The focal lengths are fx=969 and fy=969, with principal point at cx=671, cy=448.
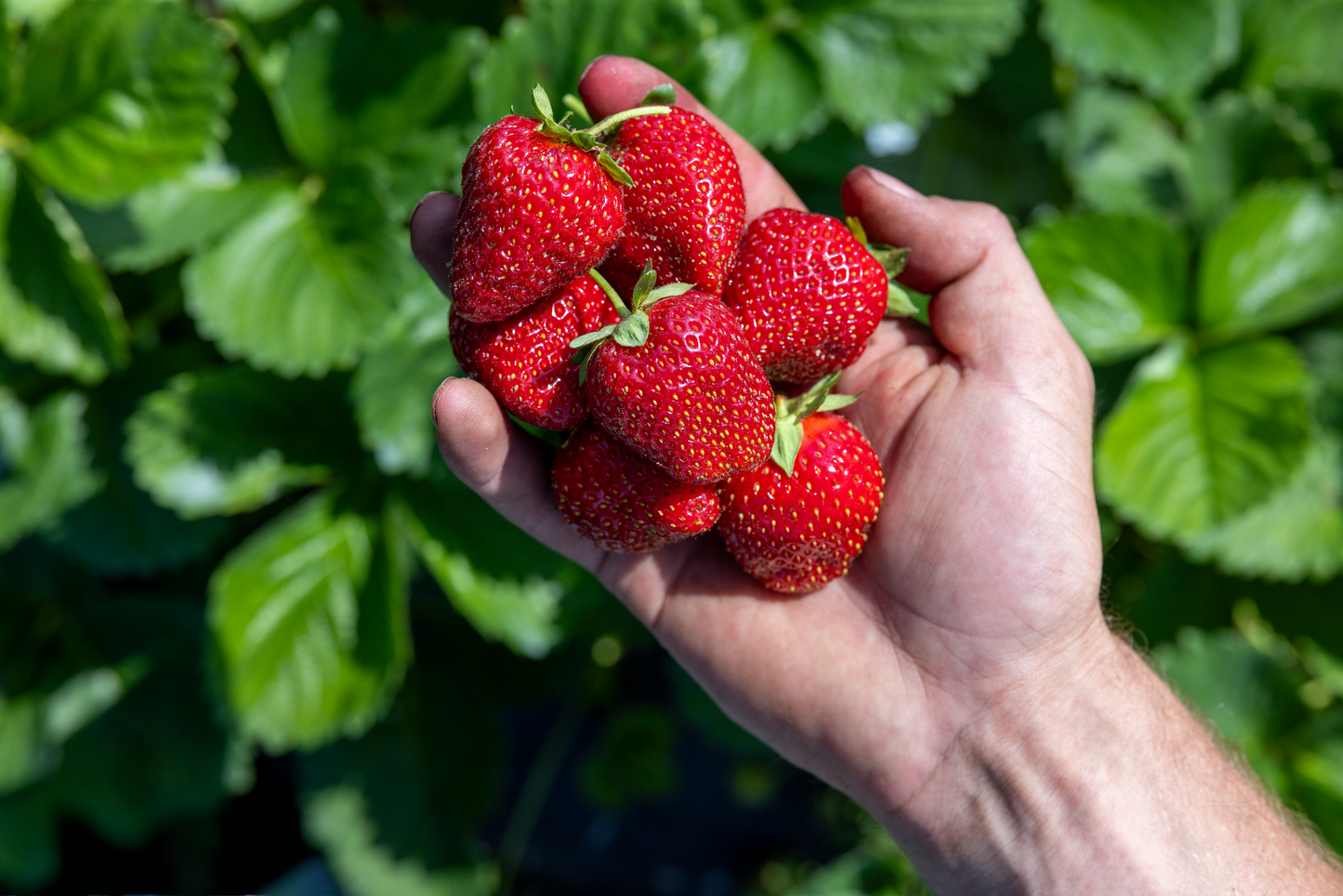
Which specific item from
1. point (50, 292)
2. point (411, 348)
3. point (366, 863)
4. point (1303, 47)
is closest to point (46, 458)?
point (50, 292)

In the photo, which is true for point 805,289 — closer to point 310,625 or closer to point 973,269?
point 973,269

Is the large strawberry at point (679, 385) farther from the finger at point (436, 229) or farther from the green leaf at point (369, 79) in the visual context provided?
the green leaf at point (369, 79)

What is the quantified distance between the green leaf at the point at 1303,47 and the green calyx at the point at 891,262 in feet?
3.84

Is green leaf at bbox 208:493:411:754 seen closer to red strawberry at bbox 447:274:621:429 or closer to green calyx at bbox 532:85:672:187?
red strawberry at bbox 447:274:621:429

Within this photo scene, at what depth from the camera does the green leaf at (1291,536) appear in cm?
173

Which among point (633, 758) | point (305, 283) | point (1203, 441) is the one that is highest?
point (1203, 441)

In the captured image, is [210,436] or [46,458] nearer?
[210,436]

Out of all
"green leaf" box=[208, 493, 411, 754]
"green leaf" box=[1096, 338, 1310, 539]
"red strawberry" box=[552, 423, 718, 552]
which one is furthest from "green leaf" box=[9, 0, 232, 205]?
"green leaf" box=[1096, 338, 1310, 539]

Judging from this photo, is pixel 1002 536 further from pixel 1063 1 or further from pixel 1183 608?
pixel 1063 1

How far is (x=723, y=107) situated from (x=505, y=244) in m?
0.75

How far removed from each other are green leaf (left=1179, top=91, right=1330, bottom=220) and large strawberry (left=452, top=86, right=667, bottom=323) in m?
1.29

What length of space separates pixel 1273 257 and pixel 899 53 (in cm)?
74

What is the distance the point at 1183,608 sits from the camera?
1880mm

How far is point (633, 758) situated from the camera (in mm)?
2422
